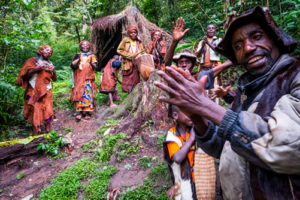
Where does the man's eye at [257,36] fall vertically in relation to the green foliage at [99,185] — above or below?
above

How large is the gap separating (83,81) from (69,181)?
3.13 m

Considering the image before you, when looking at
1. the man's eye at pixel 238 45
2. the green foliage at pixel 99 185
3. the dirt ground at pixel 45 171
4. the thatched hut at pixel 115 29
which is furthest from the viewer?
the thatched hut at pixel 115 29

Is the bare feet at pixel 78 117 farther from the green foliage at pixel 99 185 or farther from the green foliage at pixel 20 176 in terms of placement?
the green foliage at pixel 99 185

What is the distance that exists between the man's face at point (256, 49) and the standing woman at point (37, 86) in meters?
4.66

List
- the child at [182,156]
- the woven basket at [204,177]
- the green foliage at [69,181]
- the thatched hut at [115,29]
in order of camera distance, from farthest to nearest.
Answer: the thatched hut at [115,29] → the green foliage at [69,181] → the child at [182,156] → the woven basket at [204,177]

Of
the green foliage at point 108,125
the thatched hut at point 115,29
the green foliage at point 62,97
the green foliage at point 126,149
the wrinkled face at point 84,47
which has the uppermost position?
the thatched hut at point 115,29

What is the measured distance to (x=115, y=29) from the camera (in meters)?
10.0

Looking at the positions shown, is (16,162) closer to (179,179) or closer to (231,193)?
(179,179)

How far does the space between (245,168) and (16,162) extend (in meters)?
4.36

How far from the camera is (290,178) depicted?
916 millimetres

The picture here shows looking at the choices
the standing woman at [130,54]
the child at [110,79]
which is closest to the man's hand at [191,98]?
the standing woman at [130,54]

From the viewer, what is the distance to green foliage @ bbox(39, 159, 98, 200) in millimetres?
2924

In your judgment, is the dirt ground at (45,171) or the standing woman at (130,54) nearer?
the dirt ground at (45,171)

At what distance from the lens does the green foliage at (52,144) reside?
4035 millimetres
